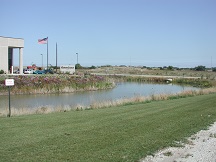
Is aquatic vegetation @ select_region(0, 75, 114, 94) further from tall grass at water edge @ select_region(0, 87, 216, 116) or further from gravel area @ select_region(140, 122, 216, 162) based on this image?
gravel area @ select_region(140, 122, 216, 162)

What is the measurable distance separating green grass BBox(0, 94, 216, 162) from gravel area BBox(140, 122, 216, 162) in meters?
0.25

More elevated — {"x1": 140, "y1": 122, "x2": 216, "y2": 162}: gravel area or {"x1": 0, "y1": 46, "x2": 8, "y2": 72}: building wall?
{"x1": 0, "y1": 46, "x2": 8, "y2": 72}: building wall

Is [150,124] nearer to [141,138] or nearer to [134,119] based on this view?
[134,119]

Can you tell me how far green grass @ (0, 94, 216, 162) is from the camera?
21.6 feet

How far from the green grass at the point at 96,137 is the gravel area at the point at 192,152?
10.0 inches

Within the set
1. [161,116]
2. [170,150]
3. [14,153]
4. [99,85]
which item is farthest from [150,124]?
[99,85]

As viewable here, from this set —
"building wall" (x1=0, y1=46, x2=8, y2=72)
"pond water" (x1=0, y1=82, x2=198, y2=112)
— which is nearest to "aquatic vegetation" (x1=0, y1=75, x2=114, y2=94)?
"pond water" (x1=0, y1=82, x2=198, y2=112)

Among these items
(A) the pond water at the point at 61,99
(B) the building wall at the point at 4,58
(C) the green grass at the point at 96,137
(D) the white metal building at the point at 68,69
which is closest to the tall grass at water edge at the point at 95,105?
(A) the pond water at the point at 61,99

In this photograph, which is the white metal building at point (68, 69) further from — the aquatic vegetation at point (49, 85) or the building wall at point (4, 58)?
the aquatic vegetation at point (49, 85)

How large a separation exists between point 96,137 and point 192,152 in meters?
2.59

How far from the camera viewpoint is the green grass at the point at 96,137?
6594 millimetres

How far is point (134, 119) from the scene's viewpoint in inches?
446

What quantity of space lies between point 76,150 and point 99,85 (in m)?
38.9

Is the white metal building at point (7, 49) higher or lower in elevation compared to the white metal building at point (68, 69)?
higher
